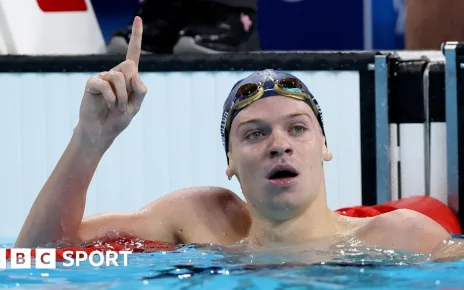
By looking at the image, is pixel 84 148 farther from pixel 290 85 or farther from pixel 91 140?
pixel 290 85

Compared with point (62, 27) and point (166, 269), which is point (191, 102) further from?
point (166, 269)

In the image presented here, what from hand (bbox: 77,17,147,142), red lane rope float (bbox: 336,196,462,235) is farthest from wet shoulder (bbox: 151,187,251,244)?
red lane rope float (bbox: 336,196,462,235)

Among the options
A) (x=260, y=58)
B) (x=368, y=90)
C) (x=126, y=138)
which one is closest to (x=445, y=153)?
(x=368, y=90)

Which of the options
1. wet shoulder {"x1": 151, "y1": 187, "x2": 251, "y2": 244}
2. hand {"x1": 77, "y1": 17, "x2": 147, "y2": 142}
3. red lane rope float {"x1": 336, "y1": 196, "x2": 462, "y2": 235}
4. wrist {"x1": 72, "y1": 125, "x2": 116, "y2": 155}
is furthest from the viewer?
red lane rope float {"x1": 336, "y1": 196, "x2": 462, "y2": 235}

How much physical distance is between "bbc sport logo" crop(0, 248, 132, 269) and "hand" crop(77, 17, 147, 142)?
0.29 m

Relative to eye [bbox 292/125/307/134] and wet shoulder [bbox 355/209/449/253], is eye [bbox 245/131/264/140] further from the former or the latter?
wet shoulder [bbox 355/209/449/253]

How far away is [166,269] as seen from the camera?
2143mm

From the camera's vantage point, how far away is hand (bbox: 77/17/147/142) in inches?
83.0

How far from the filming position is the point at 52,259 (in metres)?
2.22

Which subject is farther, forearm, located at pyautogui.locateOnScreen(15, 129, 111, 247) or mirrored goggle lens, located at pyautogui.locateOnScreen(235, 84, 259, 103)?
mirrored goggle lens, located at pyautogui.locateOnScreen(235, 84, 259, 103)

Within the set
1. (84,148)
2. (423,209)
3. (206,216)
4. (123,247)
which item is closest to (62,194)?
(84,148)

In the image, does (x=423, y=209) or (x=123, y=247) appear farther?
(x=423, y=209)

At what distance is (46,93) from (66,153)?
4.16 ft

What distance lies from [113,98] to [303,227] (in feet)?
2.00
